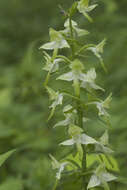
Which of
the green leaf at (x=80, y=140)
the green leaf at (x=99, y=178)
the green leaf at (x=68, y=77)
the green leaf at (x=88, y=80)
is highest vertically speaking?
the green leaf at (x=68, y=77)

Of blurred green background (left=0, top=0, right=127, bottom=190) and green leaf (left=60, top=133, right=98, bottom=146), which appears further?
blurred green background (left=0, top=0, right=127, bottom=190)

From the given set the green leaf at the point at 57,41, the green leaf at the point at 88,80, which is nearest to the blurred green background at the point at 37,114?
the green leaf at the point at 88,80

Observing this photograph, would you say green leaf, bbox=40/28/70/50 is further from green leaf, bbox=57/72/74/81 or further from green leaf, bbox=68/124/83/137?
green leaf, bbox=68/124/83/137

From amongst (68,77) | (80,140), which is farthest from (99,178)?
(68,77)

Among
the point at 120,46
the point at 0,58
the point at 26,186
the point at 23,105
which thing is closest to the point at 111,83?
the point at 120,46

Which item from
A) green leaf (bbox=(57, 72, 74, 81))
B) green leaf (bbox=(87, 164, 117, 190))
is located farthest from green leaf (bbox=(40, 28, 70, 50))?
green leaf (bbox=(87, 164, 117, 190))

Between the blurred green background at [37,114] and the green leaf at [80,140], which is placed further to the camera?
the blurred green background at [37,114]

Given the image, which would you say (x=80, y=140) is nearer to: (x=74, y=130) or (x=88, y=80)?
(x=74, y=130)

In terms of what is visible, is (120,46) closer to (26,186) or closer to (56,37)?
(26,186)

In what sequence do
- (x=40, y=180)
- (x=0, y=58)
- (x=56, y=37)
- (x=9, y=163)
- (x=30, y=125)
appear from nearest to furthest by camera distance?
(x=56, y=37), (x=40, y=180), (x=9, y=163), (x=30, y=125), (x=0, y=58)

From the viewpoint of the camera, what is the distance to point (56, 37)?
6.85 feet

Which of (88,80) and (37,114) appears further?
(37,114)

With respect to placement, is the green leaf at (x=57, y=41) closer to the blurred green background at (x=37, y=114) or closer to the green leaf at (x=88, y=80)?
the green leaf at (x=88, y=80)

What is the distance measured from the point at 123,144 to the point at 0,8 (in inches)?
362
